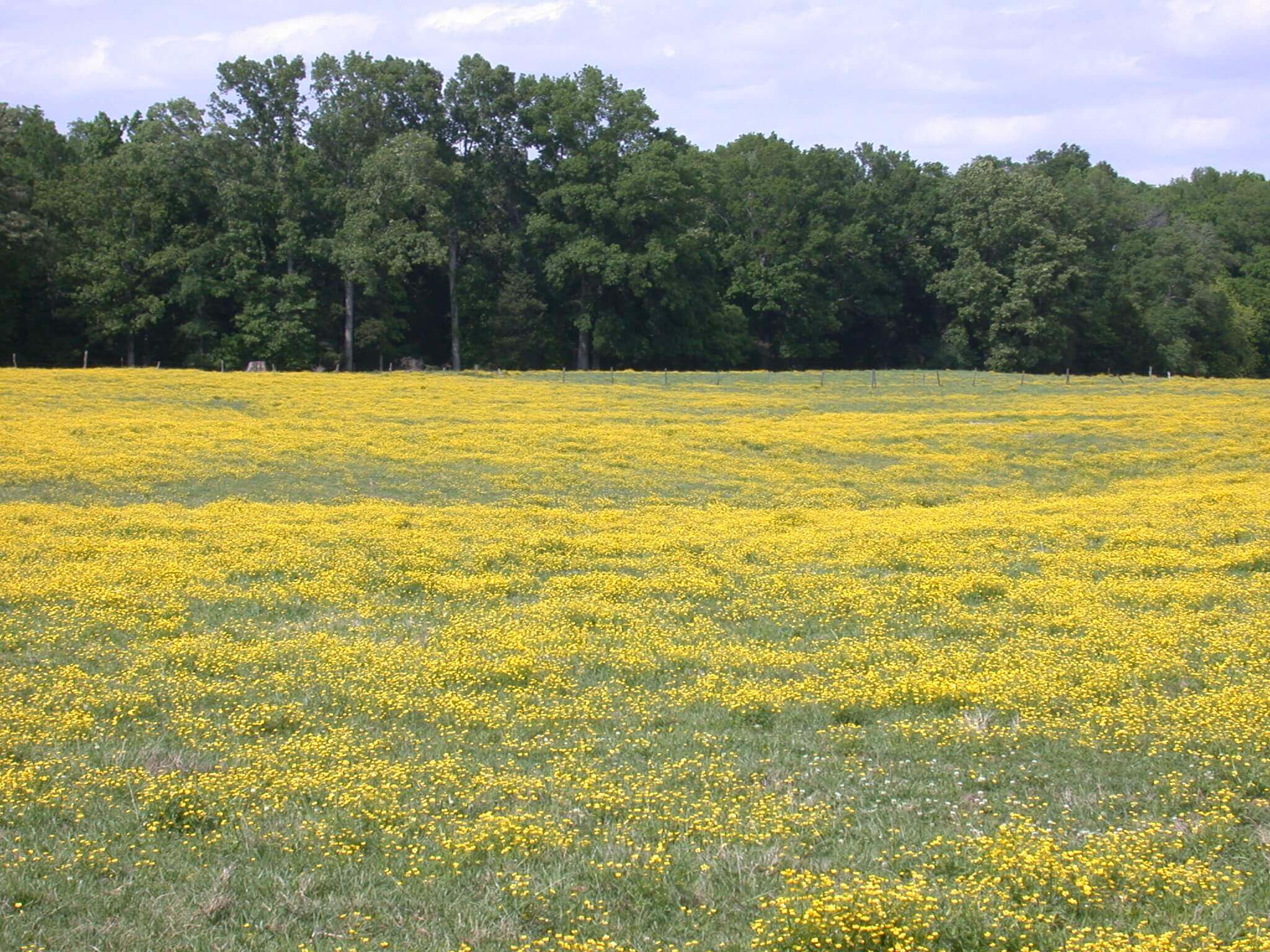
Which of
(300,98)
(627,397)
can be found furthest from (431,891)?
(300,98)

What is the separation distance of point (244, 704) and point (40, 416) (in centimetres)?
2543

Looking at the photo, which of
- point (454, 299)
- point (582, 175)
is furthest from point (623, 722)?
point (582, 175)

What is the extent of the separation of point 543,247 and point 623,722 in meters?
69.8

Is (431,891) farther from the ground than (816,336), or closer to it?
closer to it

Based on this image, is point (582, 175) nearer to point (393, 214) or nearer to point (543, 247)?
point (543, 247)

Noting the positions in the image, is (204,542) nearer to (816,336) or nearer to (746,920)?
(746,920)

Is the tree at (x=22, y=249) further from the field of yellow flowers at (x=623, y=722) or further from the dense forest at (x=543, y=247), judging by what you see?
the field of yellow flowers at (x=623, y=722)

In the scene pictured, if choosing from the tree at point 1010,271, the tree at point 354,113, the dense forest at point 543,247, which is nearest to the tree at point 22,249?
the dense forest at point 543,247

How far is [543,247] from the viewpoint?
251 feet

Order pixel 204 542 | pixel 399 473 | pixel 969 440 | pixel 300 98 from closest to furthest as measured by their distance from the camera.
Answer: pixel 204 542, pixel 399 473, pixel 969 440, pixel 300 98

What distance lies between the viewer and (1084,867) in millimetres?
6625

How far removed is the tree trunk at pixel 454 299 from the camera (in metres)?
72.3

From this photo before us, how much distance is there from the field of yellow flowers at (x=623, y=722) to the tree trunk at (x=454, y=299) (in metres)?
50.2

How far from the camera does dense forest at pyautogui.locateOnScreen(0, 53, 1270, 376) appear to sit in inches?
2591
